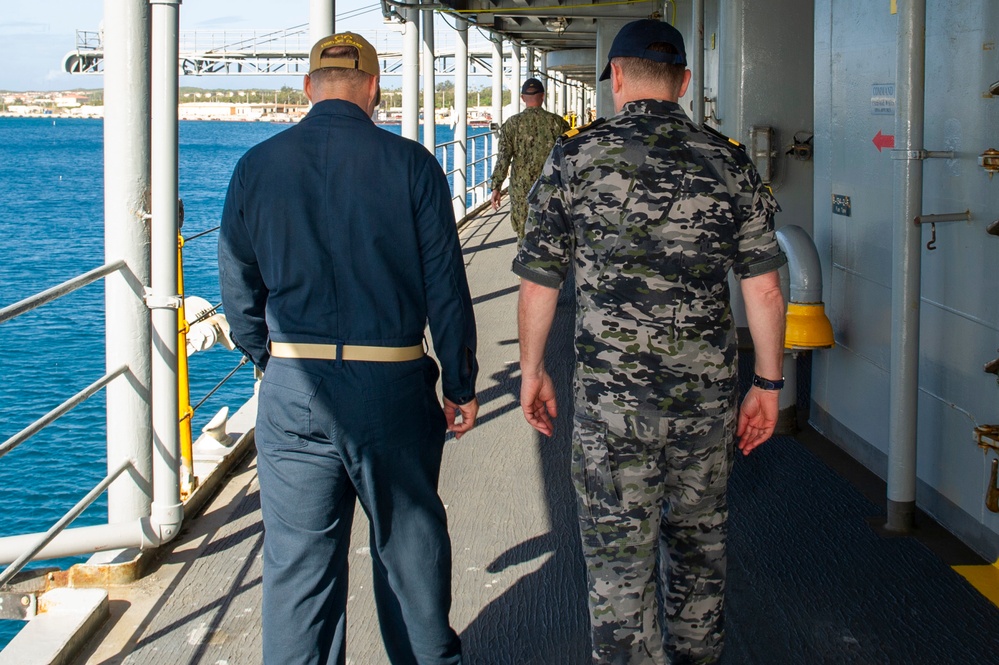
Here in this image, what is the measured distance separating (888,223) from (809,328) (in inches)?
24.1

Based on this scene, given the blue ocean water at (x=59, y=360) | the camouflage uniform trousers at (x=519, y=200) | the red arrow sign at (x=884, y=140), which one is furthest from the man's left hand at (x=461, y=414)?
the blue ocean water at (x=59, y=360)

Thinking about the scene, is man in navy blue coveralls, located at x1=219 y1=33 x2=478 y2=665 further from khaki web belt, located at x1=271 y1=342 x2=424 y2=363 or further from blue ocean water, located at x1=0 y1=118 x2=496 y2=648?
blue ocean water, located at x1=0 y1=118 x2=496 y2=648

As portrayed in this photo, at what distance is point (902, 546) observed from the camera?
386cm

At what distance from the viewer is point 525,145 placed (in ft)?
26.1

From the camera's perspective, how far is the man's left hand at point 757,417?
2730 millimetres

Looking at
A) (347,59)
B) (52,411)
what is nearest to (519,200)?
(52,411)

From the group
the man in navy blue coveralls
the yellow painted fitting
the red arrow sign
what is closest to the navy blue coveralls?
the man in navy blue coveralls

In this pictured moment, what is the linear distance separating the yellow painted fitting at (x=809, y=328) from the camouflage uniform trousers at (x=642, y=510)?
2133 mm

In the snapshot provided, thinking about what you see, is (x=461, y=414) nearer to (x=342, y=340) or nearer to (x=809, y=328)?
(x=342, y=340)

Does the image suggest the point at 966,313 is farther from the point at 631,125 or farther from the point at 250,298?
the point at 250,298

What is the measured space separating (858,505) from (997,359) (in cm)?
100

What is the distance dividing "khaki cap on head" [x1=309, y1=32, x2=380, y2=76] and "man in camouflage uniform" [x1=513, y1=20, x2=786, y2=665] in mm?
496

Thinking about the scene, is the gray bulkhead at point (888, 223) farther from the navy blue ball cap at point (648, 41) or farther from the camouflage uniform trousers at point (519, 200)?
the camouflage uniform trousers at point (519, 200)

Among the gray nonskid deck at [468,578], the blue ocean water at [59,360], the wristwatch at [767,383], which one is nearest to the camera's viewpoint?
the wristwatch at [767,383]
